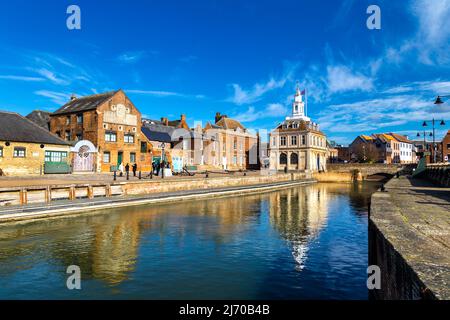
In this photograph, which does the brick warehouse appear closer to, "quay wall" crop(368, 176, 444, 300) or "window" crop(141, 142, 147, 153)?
"window" crop(141, 142, 147, 153)

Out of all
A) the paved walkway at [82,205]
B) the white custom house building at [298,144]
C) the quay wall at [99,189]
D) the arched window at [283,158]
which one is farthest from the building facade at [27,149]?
the arched window at [283,158]

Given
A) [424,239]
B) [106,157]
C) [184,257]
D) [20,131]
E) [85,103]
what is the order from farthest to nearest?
[85,103] → [106,157] → [20,131] → [184,257] → [424,239]

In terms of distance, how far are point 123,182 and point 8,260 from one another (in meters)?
15.5

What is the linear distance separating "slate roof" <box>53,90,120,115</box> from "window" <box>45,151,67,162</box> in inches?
280

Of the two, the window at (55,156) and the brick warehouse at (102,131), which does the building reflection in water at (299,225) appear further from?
the window at (55,156)

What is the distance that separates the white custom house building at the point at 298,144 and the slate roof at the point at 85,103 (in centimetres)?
4497

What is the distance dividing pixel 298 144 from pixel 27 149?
57274 millimetres

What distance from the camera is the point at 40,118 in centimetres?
4978

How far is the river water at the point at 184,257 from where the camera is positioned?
9188 mm

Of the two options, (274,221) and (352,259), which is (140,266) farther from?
(274,221)

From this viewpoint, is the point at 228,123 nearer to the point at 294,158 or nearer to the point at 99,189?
the point at 294,158

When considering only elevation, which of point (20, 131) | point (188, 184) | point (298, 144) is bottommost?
point (188, 184)

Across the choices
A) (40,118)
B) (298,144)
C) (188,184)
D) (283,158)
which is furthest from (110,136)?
(283,158)
